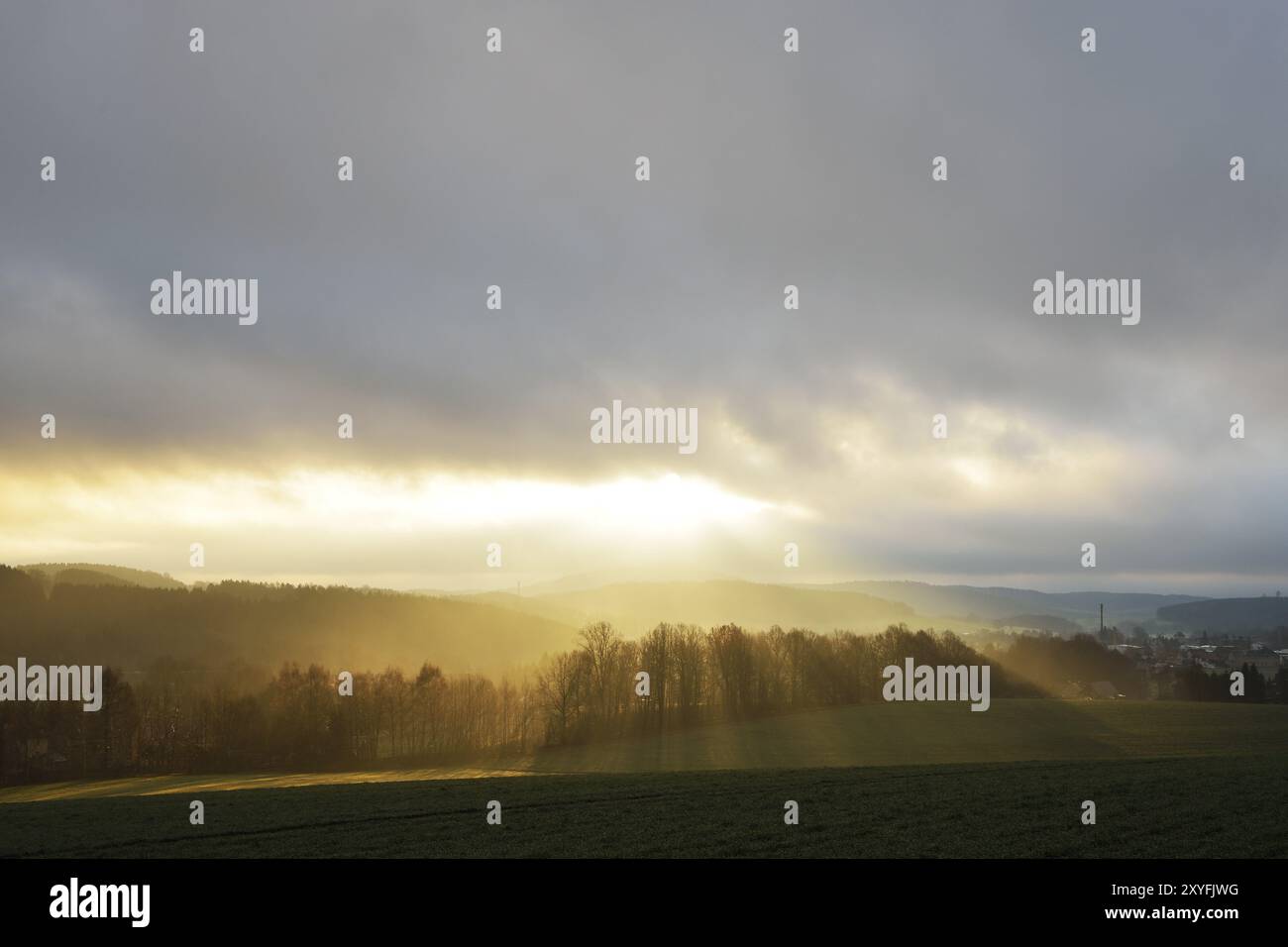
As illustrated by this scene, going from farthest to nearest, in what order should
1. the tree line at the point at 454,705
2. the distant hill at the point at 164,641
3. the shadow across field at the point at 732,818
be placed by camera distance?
the distant hill at the point at 164,641 → the tree line at the point at 454,705 → the shadow across field at the point at 732,818

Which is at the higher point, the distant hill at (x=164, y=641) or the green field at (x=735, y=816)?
the green field at (x=735, y=816)

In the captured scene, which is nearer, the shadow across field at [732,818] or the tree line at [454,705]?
the shadow across field at [732,818]

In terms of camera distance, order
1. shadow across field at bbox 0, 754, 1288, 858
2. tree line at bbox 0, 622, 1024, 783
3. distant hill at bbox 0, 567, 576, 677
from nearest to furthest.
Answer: shadow across field at bbox 0, 754, 1288, 858 → tree line at bbox 0, 622, 1024, 783 → distant hill at bbox 0, 567, 576, 677

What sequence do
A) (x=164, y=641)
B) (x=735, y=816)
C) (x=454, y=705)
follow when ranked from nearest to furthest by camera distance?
(x=735, y=816) < (x=454, y=705) < (x=164, y=641)

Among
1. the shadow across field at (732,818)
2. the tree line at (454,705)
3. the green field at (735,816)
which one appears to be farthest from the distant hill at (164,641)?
the shadow across field at (732,818)

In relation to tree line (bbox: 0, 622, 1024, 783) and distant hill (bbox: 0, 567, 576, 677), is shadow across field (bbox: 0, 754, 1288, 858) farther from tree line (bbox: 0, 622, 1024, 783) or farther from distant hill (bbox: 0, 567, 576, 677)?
distant hill (bbox: 0, 567, 576, 677)

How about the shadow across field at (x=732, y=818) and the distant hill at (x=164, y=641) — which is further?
the distant hill at (x=164, y=641)

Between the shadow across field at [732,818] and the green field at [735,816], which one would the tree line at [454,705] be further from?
the shadow across field at [732,818]

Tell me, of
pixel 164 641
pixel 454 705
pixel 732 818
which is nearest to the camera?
pixel 732 818

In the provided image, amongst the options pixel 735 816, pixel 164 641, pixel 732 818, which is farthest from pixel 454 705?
pixel 164 641

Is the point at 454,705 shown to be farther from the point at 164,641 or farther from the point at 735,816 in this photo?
the point at 164,641

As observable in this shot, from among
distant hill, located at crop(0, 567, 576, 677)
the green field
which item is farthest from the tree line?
distant hill, located at crop(0, 567, 576, 677)

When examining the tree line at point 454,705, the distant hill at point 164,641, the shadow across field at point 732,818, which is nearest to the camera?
the shadow across field at point 732,818
